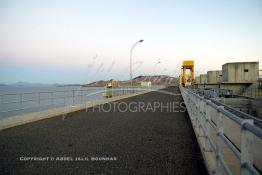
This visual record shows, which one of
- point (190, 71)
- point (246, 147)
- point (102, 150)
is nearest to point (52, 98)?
point (102, 150)

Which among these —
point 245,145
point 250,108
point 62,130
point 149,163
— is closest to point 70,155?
point 149,163

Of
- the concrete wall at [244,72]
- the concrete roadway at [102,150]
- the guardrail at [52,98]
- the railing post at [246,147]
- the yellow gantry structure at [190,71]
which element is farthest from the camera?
the yellow gantry structure at [190,71]

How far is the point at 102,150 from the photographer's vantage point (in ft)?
18.7

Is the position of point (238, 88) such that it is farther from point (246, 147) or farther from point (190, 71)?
point (246, 147)

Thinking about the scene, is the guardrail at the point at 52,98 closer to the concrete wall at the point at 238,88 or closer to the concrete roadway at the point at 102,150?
the concrete roadway at the point at 102,150

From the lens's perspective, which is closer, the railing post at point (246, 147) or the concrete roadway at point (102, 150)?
the railing post at point (246, 147)

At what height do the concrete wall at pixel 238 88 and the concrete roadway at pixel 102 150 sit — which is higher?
the concrete wall at pixel 238 88

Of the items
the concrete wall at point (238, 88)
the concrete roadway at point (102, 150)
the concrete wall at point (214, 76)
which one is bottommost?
the concrete roadway at point (102, 150)

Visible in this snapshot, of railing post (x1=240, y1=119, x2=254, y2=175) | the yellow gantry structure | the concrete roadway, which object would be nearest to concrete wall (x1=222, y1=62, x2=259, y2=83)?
the yellow gantry structure

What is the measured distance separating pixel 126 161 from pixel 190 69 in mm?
49644

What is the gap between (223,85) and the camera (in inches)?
1581

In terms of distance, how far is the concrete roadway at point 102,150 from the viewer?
446 cm

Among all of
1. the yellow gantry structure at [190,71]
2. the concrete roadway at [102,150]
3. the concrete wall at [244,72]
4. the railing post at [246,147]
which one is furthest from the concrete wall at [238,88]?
the railing post at [246,147]

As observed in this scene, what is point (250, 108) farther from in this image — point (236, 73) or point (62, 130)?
point (62, 130)
